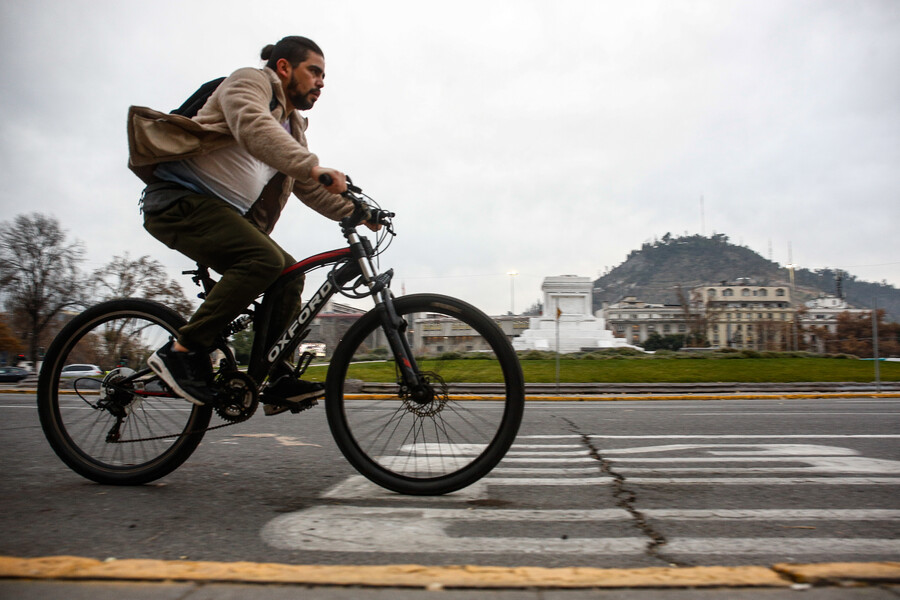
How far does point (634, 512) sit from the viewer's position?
2121 mm

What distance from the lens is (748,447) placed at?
3.63 m

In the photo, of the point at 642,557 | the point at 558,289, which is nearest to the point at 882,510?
the point at 642,557

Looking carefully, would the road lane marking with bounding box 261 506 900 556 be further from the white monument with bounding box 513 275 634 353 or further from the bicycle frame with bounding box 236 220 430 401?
the white monument with bounding box 513 275 634 353

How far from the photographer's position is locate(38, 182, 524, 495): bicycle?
2.45 meters

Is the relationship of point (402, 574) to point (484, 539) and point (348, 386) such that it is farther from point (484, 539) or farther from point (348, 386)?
point (348, 386)

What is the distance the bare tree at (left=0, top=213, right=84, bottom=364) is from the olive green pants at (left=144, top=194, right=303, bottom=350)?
111 ft

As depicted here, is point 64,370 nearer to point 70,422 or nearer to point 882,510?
point 70,422

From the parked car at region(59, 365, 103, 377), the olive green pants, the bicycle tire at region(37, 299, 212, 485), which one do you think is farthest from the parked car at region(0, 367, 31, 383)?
the olive green pants

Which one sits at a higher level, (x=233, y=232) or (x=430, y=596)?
(x=233, y=232)

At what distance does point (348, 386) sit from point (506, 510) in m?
0.92

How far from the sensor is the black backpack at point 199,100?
265cm

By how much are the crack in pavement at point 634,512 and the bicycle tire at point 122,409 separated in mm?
1862

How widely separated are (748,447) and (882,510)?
152cm

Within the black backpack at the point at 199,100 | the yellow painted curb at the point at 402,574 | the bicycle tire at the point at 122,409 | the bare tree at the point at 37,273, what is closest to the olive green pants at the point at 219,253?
the bicycle tire at the point at 122,409
